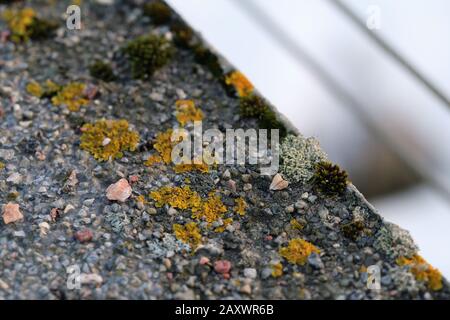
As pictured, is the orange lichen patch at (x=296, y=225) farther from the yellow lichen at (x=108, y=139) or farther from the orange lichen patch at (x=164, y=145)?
the yellow lichen at (x=108, y=139)

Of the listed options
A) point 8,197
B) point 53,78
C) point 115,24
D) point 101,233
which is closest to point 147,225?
point 101,233

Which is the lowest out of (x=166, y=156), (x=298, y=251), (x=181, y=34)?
(x=298, y=251)

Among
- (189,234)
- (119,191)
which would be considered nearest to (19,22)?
(119,191)

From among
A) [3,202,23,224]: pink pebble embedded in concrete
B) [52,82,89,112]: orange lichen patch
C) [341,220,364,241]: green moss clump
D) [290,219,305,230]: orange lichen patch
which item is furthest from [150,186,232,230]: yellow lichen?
[52,82,89,112]: orange lichen patch

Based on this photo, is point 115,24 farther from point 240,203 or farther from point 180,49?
point 240,203

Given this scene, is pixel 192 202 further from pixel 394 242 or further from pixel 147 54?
pixel 147 54

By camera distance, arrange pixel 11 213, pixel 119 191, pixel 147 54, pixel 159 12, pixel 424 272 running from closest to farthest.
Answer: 1. pixel 424 272
2. pixel 11 213
3. pixel 119 191
4. pixel 147 54
5. pixel 159 12
